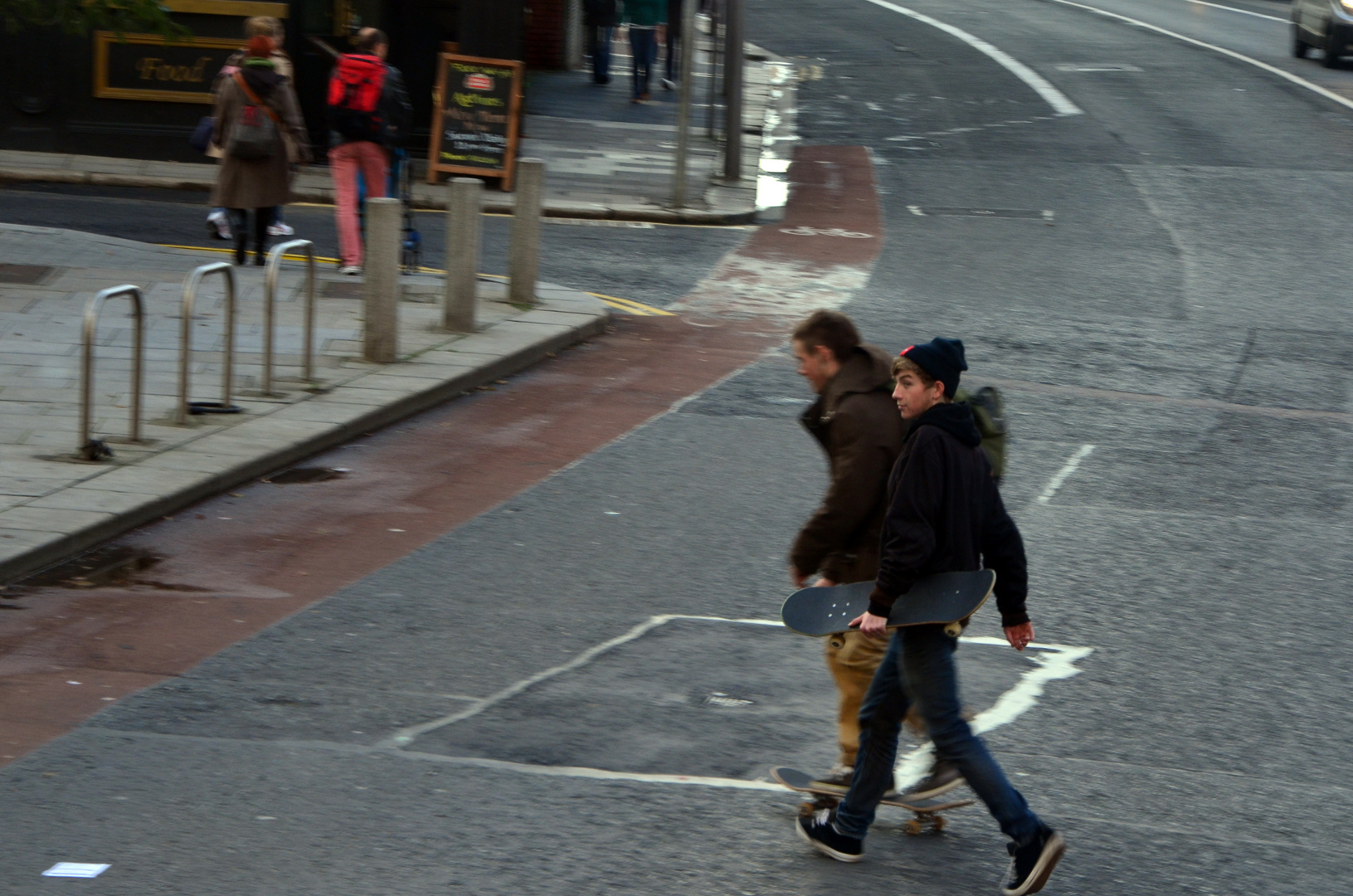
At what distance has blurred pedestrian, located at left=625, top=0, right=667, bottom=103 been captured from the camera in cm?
2531

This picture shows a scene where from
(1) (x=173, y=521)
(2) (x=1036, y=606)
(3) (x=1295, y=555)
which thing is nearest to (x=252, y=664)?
(1) (x=173, y=521)

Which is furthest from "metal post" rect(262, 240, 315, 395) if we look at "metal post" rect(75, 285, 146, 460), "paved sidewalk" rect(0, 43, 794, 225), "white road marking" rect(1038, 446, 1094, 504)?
"paved sidewalk" rect(0, 43, 794, 225)

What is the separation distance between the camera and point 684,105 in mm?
18438

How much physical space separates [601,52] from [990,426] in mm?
23869

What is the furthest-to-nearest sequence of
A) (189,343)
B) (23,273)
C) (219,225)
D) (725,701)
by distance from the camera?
1. (219,225)
2. (23,273)
3. (189,343)
4. (725,701)

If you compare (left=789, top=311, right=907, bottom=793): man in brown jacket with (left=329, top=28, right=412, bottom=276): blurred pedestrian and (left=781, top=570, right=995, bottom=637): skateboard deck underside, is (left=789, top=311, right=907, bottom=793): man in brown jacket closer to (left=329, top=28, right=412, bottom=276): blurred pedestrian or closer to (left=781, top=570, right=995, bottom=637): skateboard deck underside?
(left=781, top=570, right=995, bottom=637): skateboard deck underside

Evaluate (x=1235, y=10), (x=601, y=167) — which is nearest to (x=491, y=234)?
(x=601, y=167)

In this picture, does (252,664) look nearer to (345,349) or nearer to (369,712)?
(369,712)

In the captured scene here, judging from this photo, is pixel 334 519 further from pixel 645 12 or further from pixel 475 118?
pixel 645 12

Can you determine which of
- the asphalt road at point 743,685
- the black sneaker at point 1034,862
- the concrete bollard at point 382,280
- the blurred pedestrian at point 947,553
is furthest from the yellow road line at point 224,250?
the black sneaker at point 1034,862

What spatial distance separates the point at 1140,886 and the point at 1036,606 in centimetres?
269

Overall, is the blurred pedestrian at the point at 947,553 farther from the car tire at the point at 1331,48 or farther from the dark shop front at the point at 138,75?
the car tire at the point at 1331,48

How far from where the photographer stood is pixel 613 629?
6668mm

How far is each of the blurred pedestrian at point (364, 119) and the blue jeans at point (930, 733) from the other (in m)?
10.1
